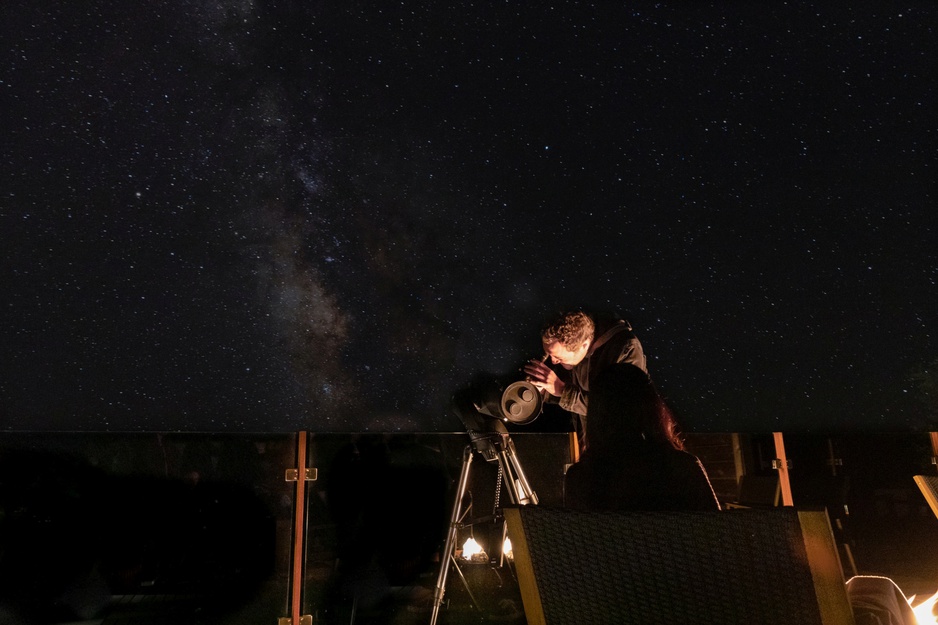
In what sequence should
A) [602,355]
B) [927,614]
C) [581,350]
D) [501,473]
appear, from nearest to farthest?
1. [927,614]
2. [602,355]
3. [581,350]
4. [501,473]

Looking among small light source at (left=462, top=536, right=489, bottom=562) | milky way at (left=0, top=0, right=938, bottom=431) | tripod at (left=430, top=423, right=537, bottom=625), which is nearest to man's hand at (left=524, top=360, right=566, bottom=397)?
tripod at (left=430, top=423, right=537, bottom=625)

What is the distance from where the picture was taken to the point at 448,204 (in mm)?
5293

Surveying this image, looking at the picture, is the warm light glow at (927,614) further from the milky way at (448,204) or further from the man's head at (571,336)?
the milky way at (448,204)

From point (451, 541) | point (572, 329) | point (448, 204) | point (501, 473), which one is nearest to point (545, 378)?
point (572, 329)

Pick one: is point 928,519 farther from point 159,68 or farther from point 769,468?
point 159,68

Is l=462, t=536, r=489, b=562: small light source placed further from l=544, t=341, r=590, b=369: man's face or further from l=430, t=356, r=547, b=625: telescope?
l=544, t=341, r=590, b=369: man's face

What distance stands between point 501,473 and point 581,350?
2.69 feet

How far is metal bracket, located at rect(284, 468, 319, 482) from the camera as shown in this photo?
10.5 ft

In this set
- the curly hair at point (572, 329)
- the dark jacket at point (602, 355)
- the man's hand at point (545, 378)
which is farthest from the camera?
the man's hand at point (545, 378)

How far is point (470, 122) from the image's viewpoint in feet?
17.6

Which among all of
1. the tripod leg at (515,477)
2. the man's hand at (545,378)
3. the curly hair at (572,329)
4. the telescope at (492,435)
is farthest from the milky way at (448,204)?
the curly hair at (572,329)

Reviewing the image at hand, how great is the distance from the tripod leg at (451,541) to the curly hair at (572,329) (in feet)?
2.53

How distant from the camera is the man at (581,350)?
3.04m

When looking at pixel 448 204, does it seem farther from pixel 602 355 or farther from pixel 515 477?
pixel 515 477
